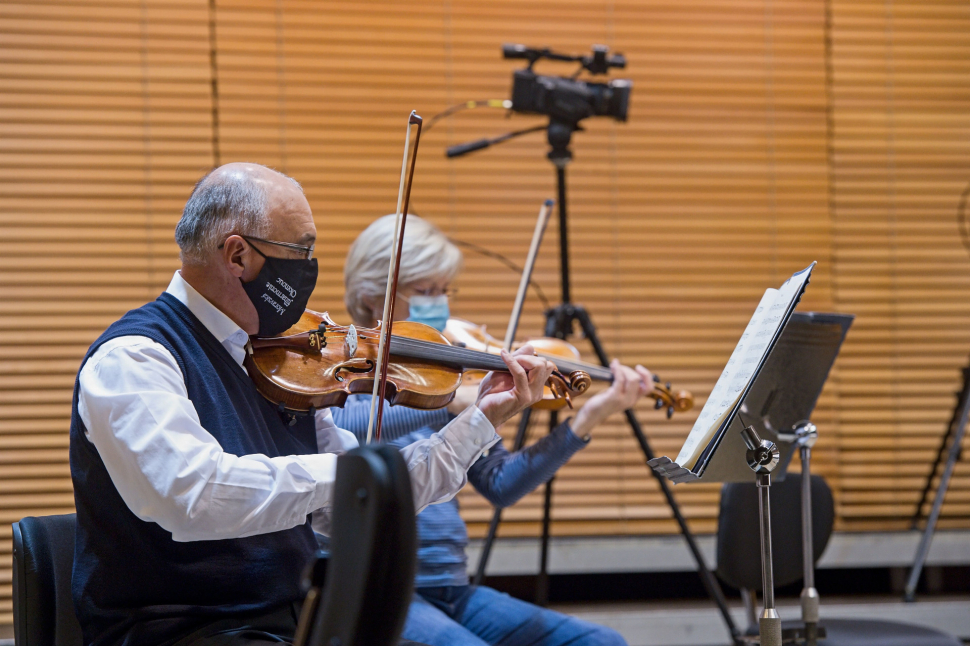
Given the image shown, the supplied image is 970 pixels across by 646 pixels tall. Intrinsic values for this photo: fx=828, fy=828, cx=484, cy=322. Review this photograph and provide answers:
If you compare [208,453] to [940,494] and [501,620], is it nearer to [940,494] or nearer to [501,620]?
[501,620]

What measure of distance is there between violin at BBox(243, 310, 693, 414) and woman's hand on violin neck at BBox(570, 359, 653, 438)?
36 centimetres

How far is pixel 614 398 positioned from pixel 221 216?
40.6 inches

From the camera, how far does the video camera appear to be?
2.23 meters

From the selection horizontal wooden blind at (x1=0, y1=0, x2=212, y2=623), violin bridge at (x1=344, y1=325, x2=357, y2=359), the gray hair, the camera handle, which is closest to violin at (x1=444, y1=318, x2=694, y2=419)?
violin bridge at (x1=344, y1=325, x2=357, y2=359)

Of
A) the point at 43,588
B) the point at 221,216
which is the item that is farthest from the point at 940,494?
the point at 43,588

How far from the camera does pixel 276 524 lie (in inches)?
43.3

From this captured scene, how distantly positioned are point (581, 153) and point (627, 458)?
103cm

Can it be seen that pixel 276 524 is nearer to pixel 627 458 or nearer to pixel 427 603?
pixel 427 603

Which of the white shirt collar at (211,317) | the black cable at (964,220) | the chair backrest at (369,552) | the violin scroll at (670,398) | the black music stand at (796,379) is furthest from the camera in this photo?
the black cable at (964,220)

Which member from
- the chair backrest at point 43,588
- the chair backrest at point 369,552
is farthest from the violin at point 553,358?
the chair backrest at point 369,552

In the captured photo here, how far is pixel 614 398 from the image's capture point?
1937 mm

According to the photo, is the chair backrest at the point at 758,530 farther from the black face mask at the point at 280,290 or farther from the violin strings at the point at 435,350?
the black face mask at the point at 280,290

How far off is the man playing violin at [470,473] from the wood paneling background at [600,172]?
2.76 ft

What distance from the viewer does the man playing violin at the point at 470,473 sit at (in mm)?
1611
